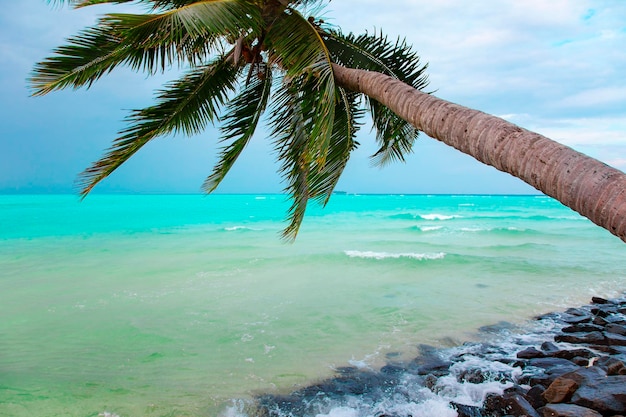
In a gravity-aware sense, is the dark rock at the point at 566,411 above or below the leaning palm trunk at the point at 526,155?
below

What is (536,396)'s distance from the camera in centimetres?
552

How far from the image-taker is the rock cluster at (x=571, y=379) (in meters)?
4.89

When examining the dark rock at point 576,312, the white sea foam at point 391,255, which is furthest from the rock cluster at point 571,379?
the white sea foam at point 391,255

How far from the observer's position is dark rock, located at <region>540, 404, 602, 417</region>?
4.67m

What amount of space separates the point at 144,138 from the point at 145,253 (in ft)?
54.0

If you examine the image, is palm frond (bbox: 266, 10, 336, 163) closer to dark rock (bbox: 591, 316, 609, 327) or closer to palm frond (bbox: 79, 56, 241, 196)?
palm frond (bbox: 79, 56, 241, 196)

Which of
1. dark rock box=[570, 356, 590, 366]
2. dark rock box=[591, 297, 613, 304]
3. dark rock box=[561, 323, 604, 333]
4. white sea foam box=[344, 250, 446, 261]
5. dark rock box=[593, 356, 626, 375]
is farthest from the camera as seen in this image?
white sea foam box=[344, 250, 446, 261]

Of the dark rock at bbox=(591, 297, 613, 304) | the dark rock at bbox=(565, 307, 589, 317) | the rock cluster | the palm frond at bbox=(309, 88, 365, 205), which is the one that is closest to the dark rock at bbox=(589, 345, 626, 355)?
the rock cluster

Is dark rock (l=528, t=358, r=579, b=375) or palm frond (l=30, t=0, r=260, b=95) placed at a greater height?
palm frond (l=30, t=0, r=260, b=95)

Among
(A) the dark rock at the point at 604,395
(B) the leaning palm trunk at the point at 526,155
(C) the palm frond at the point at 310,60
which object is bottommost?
(A) the dark rock at the point at 604,395

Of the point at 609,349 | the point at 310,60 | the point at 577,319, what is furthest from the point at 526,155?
the point at 577,319

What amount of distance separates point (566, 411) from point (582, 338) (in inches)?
148

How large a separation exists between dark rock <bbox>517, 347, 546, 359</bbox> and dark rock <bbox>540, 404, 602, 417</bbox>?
2.26 metres

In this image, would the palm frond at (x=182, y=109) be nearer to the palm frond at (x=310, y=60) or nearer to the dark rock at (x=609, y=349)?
the palm frond at (x=310, y=60)
